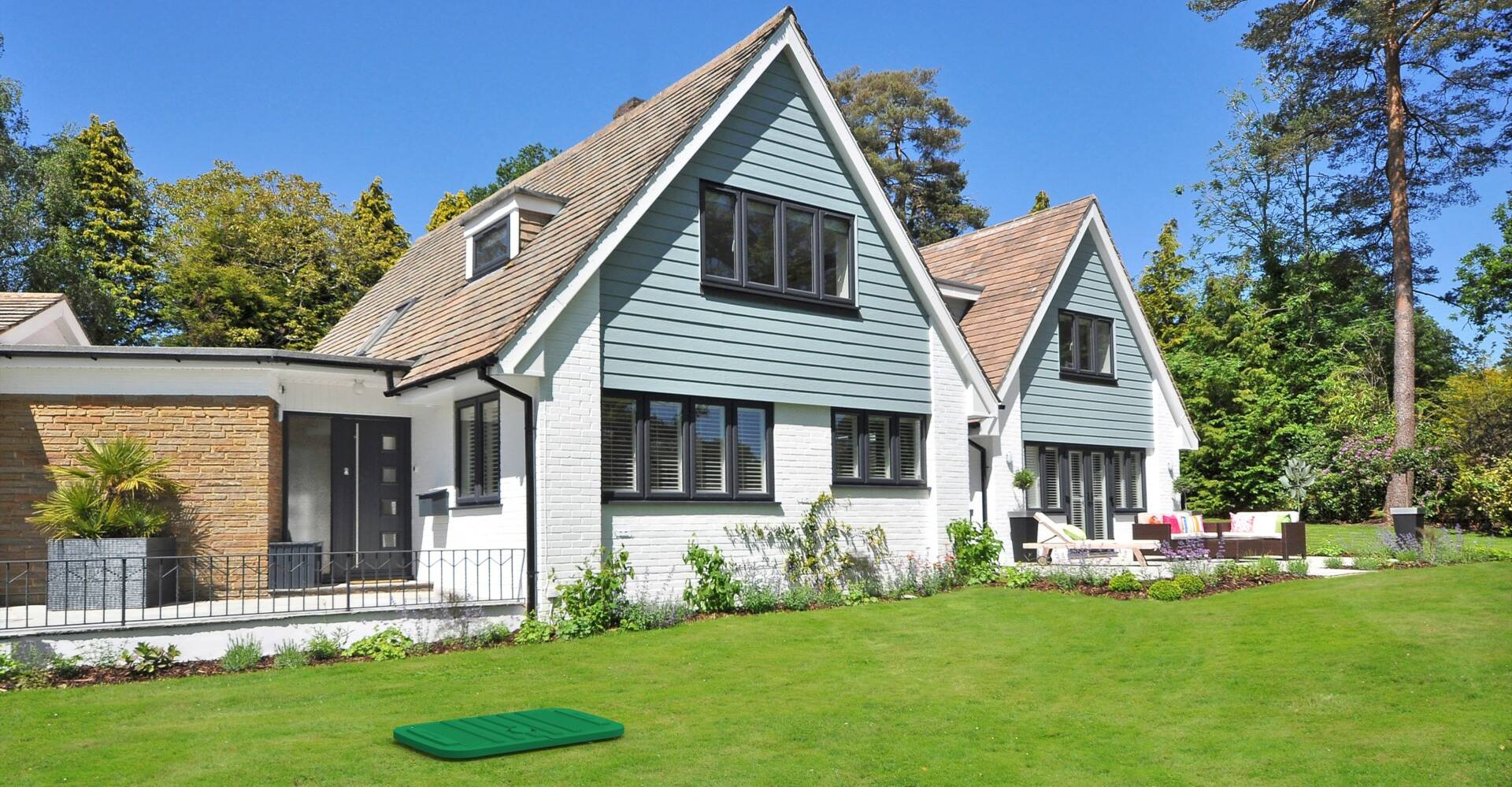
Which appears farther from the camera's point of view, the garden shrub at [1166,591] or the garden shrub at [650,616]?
the garden shrub at [1166,591]

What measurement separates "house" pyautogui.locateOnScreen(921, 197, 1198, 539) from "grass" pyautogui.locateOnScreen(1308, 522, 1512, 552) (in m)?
3.52

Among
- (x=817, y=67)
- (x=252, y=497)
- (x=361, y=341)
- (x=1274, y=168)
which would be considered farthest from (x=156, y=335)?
(x=1274, y=168)

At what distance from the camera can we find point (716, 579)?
1457 cm

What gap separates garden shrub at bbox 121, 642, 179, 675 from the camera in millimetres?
10586

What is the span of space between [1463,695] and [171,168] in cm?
4113

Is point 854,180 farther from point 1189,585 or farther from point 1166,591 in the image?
point 1189,585

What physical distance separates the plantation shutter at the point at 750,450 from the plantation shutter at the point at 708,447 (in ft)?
0.71

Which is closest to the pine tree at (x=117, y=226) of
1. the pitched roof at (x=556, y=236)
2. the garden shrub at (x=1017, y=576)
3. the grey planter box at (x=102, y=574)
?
the pitched roof at (x=556, y=236)

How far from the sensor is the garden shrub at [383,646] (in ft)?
38.2

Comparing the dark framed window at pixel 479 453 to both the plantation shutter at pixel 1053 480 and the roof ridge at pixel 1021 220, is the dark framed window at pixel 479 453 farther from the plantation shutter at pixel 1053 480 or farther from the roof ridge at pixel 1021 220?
the roof ridge at pixel 1021 220

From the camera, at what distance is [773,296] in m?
16.0

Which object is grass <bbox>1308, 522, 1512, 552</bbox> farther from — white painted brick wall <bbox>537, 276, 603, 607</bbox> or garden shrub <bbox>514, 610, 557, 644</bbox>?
garden shrub <bbox>514, 610, 557, 644</bbox>

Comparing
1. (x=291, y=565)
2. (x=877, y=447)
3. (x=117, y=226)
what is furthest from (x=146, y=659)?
(x=117, y=226)

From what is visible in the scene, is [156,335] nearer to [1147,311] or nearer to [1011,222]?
[1011,222]
